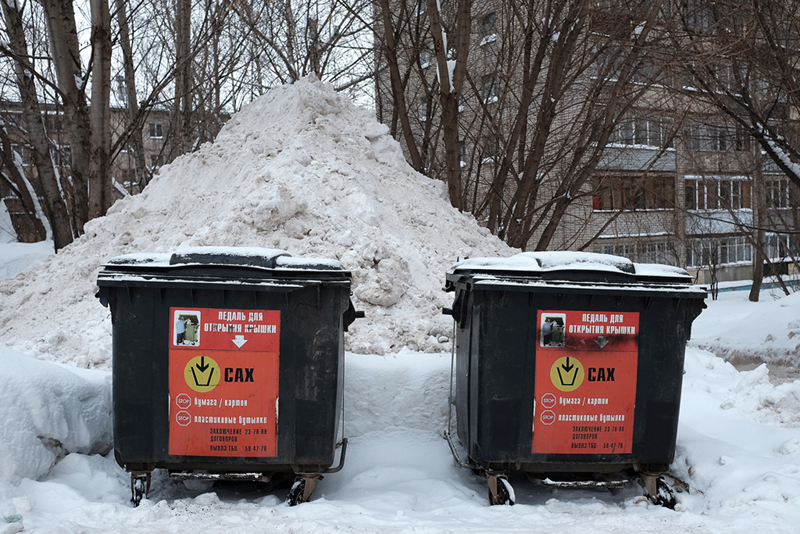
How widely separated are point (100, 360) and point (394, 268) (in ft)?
7.13

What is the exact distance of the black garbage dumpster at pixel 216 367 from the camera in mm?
3135

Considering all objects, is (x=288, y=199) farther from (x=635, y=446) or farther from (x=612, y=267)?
(x=635, y=446)

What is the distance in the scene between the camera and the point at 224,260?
Result: 10.4 ft

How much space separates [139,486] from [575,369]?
7.53ft

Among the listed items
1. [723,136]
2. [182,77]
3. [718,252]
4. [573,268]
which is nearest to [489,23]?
[723,136]

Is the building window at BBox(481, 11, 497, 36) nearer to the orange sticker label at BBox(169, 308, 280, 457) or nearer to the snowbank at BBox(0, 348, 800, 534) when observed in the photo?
the snowbank at BBox(0, 348, 800, 534)

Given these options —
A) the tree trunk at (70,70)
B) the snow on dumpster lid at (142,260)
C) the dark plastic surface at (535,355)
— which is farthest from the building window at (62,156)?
the dark plastic surface at (535,355)

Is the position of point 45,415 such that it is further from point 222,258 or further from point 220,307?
point 222,258

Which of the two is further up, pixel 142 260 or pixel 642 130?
pixel 642 130

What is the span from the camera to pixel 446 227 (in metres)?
6.14

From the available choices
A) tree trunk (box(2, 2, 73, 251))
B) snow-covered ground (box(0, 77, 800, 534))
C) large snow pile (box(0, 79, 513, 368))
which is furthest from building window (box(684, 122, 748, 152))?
tree trunk (box(2, 2, 73, 251))

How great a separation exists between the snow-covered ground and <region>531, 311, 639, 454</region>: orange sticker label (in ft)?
1.11

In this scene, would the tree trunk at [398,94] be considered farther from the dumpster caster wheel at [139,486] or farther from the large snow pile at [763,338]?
the dumpster caster wheel at [139,486]

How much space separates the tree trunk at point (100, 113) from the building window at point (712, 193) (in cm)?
1668
